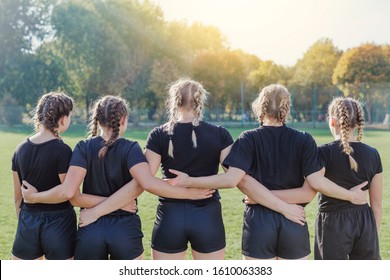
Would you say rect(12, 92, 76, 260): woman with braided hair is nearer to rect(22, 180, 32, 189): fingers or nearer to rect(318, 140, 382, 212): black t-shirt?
rect(22, 180, 32, 189): fingers

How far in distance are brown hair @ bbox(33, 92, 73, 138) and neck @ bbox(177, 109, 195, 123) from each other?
828 mm

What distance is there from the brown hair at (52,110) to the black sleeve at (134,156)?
60cm

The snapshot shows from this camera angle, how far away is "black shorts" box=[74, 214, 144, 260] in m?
3.33

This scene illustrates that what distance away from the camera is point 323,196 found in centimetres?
371

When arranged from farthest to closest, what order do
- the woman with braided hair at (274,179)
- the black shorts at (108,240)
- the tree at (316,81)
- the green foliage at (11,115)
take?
the green foliage at (11,115) < the tree at (316,81) < the woman with braided hair at (274,179) < the black shorts at (108,240)

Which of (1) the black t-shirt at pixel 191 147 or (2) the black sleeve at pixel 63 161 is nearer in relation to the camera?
(2) the black sleeve at pixel 63 161

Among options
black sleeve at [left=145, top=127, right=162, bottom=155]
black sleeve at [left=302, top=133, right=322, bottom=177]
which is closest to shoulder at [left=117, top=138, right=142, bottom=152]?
black sleeve at [left=145, top=127, right=162, bottom=155]

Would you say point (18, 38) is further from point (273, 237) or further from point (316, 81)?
point (273, 237)

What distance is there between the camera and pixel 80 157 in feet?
11.0

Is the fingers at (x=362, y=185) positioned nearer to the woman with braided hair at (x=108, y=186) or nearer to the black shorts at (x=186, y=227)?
the black shorts at (x=186, y=227)

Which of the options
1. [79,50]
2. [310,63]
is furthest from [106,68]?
[310,63]

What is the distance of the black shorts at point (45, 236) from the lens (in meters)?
3.50

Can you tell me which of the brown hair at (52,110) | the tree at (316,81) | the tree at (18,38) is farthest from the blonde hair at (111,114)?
the tree at (18,38)
